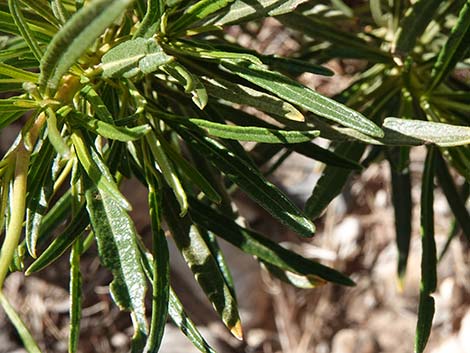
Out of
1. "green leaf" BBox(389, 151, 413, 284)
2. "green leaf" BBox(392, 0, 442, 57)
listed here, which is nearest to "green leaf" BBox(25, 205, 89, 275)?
"green leaf" BBox(392, 0, 442, 57)

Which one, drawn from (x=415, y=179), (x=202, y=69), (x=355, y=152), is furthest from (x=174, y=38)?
(x=415, y=179)

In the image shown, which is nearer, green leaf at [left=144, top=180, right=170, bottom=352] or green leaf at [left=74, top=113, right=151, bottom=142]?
green leaf at [left=74, top=113, right=151, bottom=142]

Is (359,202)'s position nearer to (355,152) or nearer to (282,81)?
(355,152)

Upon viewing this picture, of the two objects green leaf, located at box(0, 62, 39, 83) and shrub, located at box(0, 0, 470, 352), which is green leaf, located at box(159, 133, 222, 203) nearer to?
shrub, located at box(0, 0, 470, 352)

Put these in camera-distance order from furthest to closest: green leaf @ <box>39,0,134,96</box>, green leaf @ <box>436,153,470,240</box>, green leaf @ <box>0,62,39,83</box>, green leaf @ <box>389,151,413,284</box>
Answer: green leaf @ <box>389,151,413,284</box>
green leaf @ <box>436,153,470,240</box>
green leaf @ <box>0,62,39,83</box>
green leaf @ <box>39,0,134,96</box>

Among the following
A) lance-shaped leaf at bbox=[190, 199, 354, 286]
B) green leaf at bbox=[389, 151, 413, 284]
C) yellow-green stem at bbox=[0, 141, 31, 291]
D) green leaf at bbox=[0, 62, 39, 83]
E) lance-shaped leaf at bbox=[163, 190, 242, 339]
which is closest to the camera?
yellow-green stem at bbox=[0, 141, 31, 291]

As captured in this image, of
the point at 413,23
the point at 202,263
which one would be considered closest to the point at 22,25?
the point at 202,263
